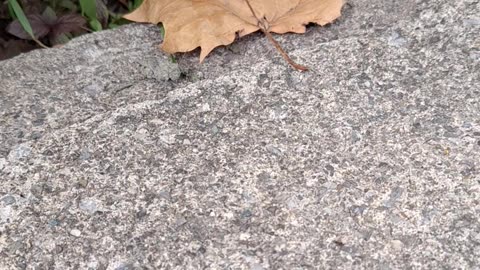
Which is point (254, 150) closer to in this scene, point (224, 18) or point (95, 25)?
point (224, 18)

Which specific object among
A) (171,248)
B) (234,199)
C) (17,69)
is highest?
(17,69)

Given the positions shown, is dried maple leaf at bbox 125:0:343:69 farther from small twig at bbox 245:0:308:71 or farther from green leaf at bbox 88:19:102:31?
green leaf at bbox 88:19:102:31

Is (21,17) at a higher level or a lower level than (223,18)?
lower

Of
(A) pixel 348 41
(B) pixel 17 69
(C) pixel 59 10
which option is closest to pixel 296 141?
(A) pixel 348 41

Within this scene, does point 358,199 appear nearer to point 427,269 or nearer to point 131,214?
point 427,269

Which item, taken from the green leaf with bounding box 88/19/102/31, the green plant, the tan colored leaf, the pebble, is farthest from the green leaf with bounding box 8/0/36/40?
the pebble

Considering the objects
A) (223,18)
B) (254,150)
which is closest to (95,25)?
(223,18)

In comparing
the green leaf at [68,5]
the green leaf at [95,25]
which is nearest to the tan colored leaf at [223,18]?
the green leaf at [95,25]
